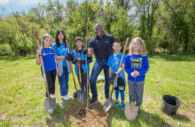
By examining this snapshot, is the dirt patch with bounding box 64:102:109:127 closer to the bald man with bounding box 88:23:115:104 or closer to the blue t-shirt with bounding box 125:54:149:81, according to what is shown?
the bald man with bounding box 88:23:115:104

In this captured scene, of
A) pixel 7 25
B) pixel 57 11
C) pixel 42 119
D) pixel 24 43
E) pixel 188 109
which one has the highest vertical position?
pixel 57 11

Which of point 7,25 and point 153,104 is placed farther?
point 7,25

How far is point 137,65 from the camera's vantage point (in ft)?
9.88

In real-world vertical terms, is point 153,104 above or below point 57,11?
below

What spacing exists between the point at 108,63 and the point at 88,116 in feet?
5.80

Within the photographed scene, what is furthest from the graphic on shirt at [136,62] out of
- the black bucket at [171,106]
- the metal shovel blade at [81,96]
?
the metal shovel blade at [81,96]

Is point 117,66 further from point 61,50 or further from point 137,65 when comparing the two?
point 61,50

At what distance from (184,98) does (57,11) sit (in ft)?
112

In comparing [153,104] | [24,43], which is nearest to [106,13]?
[24,43]

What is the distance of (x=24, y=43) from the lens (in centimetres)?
2330

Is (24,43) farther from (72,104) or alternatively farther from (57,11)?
(72,104)

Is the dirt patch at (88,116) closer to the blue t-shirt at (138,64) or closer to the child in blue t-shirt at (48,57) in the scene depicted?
the child in blue t-shirt at (48,57)

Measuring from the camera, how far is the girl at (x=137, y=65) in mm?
2979

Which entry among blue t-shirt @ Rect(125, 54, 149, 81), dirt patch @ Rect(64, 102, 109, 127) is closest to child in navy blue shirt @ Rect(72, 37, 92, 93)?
dirt patch @ Rect(64, 102, 109, 127)
